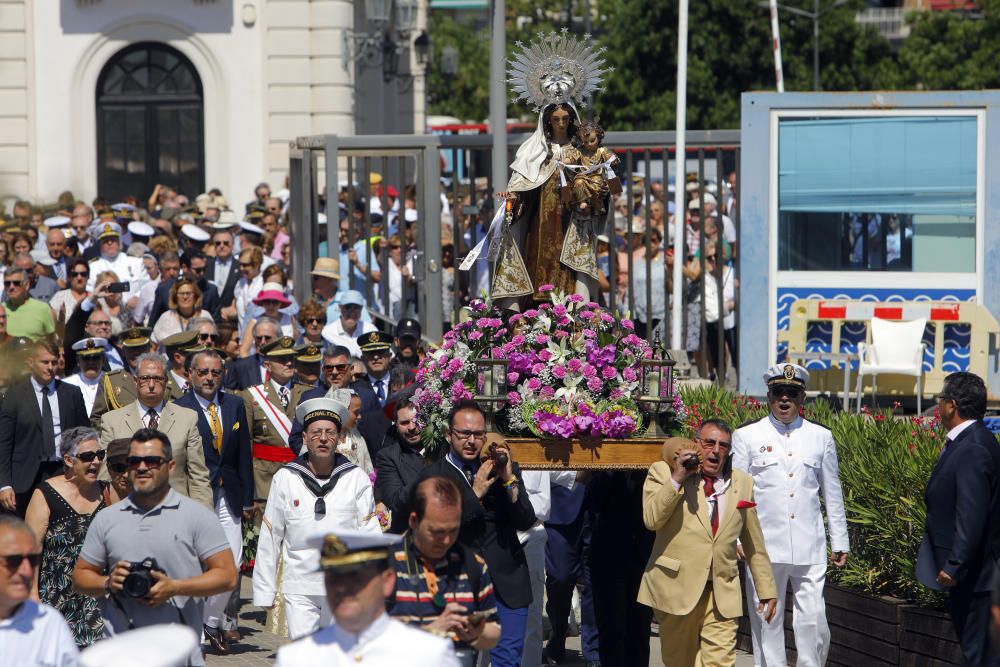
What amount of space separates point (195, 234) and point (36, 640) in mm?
11498

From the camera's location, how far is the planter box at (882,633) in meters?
9.16

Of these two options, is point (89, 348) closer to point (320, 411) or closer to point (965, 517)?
point (320, 411)

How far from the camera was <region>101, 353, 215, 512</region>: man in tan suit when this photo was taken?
9805 millimetres

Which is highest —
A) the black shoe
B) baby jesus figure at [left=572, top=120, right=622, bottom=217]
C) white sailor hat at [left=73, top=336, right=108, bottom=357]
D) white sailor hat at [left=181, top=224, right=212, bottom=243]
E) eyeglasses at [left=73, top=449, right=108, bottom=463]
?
baby jesus figure at [left=572, top=120, right=622, bottom=217]

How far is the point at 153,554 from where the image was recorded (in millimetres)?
6887

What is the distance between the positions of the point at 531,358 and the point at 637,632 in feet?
5.22

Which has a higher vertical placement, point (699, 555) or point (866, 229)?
point (866, 229)

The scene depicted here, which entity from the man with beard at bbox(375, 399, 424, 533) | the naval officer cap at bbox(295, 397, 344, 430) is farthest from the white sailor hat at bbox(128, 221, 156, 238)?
the naval officer cap at bbox(295, 397, 344, 430)

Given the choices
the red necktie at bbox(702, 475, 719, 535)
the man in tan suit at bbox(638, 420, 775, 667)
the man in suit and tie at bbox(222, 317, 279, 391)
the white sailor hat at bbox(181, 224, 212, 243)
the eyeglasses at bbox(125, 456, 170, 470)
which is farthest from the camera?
the white sailor hat at bbox(181, 224, 212, 243)

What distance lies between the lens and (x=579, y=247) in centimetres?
1004

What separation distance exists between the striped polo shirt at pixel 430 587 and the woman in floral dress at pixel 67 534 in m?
2.79

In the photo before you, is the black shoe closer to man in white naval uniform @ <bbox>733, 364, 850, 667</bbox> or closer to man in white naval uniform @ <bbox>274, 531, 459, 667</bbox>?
man in white naval uniform @ <bbox>733, 364, 850, 667</bbox>

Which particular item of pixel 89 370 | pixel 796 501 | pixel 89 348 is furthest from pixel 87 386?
pixel 796 501

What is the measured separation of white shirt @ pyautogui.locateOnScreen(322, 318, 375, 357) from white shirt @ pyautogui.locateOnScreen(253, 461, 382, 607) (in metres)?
4.71
